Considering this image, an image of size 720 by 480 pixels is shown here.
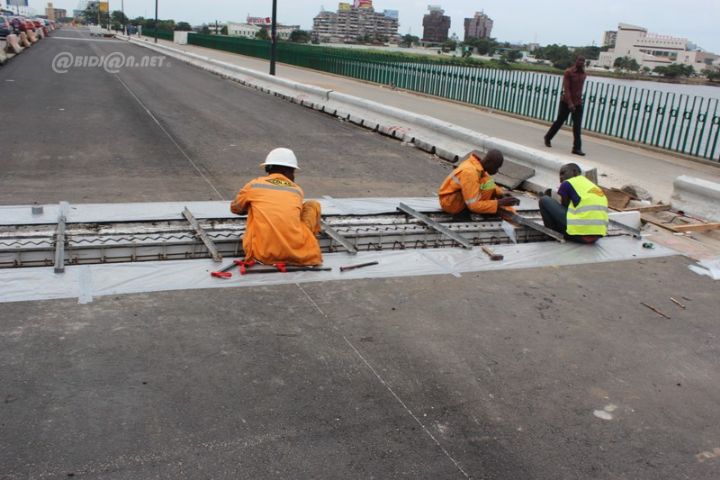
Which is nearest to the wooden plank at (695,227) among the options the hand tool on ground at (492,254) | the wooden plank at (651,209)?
the wooden plank at (651,209)

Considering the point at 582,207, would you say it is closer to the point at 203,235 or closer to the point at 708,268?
the point at 708,268

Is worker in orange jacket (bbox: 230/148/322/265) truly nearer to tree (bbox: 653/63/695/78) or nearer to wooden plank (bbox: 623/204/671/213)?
wooden plank (bbox: 623/204/671/213)

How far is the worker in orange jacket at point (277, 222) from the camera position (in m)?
6.44

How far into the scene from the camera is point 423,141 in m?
14.4

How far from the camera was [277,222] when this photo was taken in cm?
642

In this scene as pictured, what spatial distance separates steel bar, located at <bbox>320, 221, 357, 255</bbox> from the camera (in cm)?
722

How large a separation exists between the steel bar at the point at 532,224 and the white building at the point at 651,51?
43.2 ft

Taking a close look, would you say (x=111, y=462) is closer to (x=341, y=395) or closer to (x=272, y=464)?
(x=272, y=464)

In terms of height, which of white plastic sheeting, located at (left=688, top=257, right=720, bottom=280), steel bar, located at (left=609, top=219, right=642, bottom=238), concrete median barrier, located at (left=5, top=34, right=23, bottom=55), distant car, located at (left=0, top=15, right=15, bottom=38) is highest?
distant car, located at (left=0, top=15, right=15, bottom=38)

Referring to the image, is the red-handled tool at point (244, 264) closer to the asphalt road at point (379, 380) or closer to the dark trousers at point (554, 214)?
the asphalt road at point (379, 380)

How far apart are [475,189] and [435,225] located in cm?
79

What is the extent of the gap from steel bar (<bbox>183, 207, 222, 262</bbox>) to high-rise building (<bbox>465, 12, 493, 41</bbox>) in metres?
150

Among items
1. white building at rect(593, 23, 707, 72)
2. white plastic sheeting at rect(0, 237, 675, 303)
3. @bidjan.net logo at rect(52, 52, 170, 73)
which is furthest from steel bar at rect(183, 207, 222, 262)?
@bidjan.net logo at rect(52, 52, 170, 73)

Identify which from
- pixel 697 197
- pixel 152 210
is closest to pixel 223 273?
pixel 152 210
